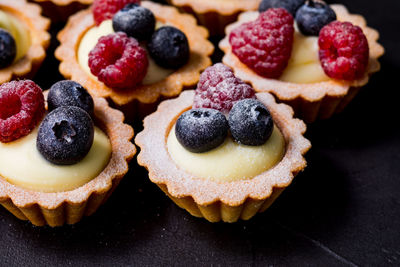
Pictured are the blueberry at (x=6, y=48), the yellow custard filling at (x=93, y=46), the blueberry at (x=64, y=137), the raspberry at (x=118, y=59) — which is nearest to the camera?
the blueberry at (x=64, y=137)

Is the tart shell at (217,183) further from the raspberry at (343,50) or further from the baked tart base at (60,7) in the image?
the baked tart base at (60,7)

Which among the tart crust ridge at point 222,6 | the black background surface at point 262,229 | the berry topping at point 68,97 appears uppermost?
the berry topping at point 68,97

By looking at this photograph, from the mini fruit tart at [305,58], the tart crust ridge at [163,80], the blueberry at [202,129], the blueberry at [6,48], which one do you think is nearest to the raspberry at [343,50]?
the mini fruit tart at [305,58]

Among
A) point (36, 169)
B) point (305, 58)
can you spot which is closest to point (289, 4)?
point (305, 58)

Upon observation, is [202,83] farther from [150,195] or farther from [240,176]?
[150,195]

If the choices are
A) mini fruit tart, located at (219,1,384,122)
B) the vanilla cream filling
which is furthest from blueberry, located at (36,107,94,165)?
the vanilla cream filling

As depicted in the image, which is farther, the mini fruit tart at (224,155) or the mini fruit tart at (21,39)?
the mini fruit tart at (21,39)

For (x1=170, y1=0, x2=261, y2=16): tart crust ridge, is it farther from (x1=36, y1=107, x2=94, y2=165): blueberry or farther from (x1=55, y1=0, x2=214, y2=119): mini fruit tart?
(x1=36, y1=107, x2=94, y2=165): blueberry
